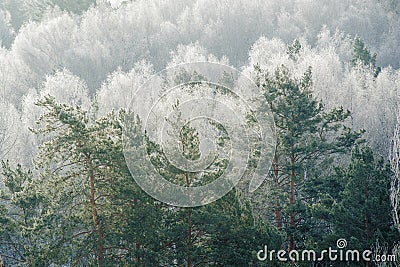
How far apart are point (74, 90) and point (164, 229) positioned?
29189mm

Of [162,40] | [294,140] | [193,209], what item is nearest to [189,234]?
[193,209]

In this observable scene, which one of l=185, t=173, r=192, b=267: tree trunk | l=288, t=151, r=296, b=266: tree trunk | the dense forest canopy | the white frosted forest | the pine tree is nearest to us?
the dense forest canopy

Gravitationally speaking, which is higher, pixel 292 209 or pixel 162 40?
pixel 162 40

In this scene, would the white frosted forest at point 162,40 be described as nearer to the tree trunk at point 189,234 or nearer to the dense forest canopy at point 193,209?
the dense forest canopy at point 193,209

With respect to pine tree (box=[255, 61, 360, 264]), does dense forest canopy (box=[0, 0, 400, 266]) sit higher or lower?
lower

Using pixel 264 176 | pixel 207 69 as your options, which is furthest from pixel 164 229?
pixel 207 69

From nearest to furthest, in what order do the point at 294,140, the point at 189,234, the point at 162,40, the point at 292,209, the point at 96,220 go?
1. the point at 96,220
2. the point at 189,234
3. the point at 292,209
4. the point at 294,140
5. the point at 162,40

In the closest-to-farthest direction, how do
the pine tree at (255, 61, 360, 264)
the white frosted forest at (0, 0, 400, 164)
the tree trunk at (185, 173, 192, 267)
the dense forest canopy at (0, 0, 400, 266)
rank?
the dense forest canopy at (0, 0, 400, 266)
the tree trunk at (185, 173, 192, 267)
the pine tree at (255, 61, 360, 264)
the white frosted forest at (0, 0, 400, 164)

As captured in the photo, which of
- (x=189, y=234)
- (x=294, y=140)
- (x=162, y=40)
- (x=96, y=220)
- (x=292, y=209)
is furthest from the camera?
(x=162, y=40)

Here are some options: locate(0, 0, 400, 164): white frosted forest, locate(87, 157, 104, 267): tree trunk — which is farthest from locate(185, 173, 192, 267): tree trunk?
locate(0, 0, 400, 164): white frosted forest

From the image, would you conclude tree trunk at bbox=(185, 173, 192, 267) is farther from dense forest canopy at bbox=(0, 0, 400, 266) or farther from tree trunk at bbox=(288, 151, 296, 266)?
tree trunk at bbox=(288, 151, 296, 266)

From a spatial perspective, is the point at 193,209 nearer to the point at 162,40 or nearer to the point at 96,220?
the point at 96,220

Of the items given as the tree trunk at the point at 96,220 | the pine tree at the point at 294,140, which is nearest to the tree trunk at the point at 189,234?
the tree trunk at the point at 96,220

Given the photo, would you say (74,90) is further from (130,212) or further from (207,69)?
(130,212)
